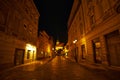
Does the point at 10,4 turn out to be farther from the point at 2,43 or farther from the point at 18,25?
the point at 2,43

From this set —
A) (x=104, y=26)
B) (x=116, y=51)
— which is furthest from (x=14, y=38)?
(x=116, y=51)

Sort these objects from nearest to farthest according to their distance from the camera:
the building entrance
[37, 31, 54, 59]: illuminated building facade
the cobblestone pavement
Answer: the cobblestone pavement
the building entrance
[37, 31, 54, 59]: illuminated building facade

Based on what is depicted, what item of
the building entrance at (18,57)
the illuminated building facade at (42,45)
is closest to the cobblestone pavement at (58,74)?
the building entrance at (18,57)

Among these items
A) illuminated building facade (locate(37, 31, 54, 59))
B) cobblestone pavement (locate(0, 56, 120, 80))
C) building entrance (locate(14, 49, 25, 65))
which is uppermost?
illuminated building facade (locate(37, 31, 54, 59))

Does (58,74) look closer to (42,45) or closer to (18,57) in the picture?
(18,57)

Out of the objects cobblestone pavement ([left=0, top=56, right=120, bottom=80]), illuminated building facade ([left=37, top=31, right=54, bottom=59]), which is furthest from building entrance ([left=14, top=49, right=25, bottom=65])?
illuminated building facade ([left=37, top=31, right=54, bottom=59])

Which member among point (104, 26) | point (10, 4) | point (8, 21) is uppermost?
point (10, 4)

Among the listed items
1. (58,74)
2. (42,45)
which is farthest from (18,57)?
(42,45)

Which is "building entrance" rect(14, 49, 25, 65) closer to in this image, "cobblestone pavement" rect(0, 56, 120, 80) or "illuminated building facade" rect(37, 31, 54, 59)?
"cobblestone pavement" rect(0, 56, 120, 80)

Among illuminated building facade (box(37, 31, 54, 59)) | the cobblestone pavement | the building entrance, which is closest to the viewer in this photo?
the cobblestone pavement

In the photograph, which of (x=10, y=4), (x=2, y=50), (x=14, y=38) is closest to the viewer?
(x=2, y=50)

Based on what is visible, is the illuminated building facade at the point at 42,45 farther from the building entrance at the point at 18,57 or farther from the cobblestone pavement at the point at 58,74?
the cobblestone pavement at the point at 58,74

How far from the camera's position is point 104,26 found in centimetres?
895

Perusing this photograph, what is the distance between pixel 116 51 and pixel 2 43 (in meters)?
11.5
